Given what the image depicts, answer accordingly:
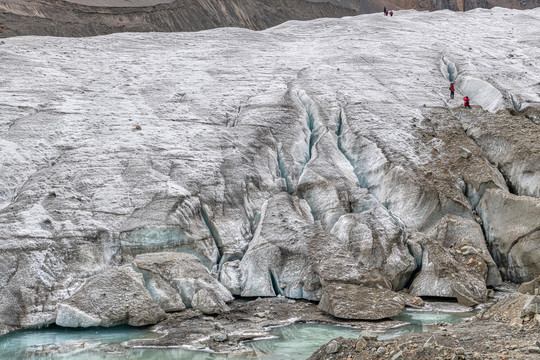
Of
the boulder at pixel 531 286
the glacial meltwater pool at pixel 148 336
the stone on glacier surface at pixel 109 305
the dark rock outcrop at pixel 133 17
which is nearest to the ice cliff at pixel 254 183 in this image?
the stone on glacier surface at pixel 109 305

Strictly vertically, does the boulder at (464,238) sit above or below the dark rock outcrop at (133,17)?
below

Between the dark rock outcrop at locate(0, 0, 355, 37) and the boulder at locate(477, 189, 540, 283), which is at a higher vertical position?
the dark rock outcrop at locate(0, 0, 355, 37)

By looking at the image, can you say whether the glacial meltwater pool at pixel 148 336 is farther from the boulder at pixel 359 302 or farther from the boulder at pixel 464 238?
the boulder at pixel 464 238

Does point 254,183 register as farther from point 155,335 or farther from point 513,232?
point 513,232

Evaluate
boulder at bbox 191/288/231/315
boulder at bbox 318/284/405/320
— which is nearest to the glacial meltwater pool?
boulder at bbox 318/284/405/320

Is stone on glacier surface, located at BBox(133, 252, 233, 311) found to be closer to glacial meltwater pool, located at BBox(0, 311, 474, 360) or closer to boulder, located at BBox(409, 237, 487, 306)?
glacial meltwater pool, located at BBox(0, 311, 474, 360)

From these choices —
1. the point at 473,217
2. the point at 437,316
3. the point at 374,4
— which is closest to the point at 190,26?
the point at 374,4

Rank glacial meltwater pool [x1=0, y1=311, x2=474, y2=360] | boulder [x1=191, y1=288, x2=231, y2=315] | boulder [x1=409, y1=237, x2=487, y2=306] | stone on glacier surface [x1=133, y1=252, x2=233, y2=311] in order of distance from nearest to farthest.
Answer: glacial meltwater pool [x1=0, y1=311, x2=474, y2=360] < boulder [x1=191, y1=288, x2=231, y2=315] < stone on glacier surface [x1=133, y1=252, x2=233, y2=311] < boulder [x1=409, y1=237, x2=487, y2=306]
